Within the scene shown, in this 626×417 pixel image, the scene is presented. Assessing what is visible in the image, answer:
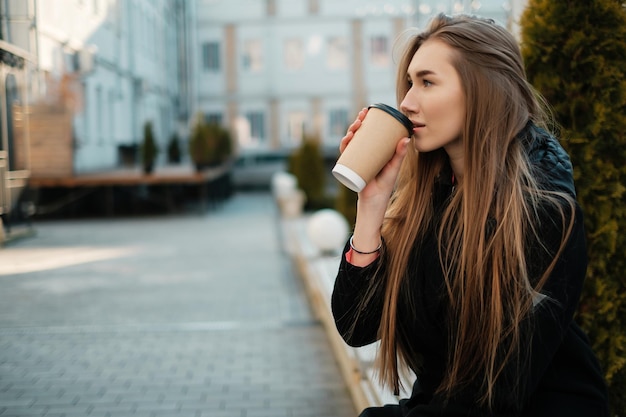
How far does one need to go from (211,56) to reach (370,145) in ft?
101

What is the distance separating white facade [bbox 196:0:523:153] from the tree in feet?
92.9

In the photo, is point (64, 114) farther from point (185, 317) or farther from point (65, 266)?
point (185, 317)

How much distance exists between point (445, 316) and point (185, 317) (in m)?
4.22

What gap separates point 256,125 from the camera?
31.6 metres

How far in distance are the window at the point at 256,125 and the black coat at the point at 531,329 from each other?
99.0 feet

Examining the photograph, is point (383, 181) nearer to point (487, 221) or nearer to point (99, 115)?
point (487, 221)

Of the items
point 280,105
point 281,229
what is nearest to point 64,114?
point 281,229

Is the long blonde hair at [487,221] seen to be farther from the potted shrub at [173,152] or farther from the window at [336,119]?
the window at [336,119]

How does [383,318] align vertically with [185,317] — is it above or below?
above

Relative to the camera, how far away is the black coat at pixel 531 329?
1443 mm

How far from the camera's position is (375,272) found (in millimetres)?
1646

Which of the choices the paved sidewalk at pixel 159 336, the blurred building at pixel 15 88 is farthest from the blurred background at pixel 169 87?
the paved sidewalk at pixel 159 336

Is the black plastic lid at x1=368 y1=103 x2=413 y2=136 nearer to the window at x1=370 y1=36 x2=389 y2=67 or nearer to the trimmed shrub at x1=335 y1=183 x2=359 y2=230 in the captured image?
the trimmed shrub at x1=335 y1=183 x2=359 y2=230

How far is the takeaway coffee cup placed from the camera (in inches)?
58.6
